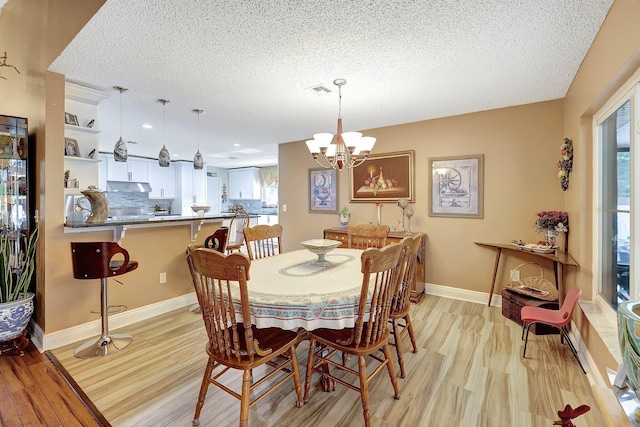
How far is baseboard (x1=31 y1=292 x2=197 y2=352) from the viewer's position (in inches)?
100

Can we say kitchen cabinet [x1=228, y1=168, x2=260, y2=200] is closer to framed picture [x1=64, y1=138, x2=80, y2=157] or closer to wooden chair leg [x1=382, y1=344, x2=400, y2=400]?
framed picture [x1=64, y1=138, x2=80, y2=157]

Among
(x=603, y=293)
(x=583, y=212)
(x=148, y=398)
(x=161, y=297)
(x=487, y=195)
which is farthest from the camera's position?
(x=487, y=195)

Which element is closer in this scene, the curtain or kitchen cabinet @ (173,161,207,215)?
kitchen cabinet @ (173,161,207,215)

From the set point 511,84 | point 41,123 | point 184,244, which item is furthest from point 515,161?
point 41,123

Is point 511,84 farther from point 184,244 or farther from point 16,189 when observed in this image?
point 16,189

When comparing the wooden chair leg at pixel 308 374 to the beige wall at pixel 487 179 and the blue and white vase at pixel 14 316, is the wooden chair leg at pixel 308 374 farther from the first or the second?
the beige wall at pixel 487 179

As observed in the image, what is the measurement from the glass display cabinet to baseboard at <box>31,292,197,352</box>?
2.24ft

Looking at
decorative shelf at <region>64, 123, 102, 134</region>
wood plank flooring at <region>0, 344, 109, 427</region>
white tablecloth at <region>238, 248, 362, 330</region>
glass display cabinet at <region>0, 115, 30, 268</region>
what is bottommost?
wood plank flooring at <region>0, 344, 109, 427</region>

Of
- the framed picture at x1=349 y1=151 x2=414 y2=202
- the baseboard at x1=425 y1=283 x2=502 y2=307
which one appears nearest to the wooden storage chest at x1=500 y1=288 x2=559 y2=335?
the baseboard at x1=425 y1=283 x2=502 y2=307

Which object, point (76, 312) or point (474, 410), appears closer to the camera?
point (474, 410)

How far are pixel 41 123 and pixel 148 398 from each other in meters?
2.37

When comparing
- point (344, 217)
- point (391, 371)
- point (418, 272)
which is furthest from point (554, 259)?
point (344, 217)

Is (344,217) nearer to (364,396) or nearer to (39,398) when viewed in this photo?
(364,396)

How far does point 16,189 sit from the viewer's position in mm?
2680
